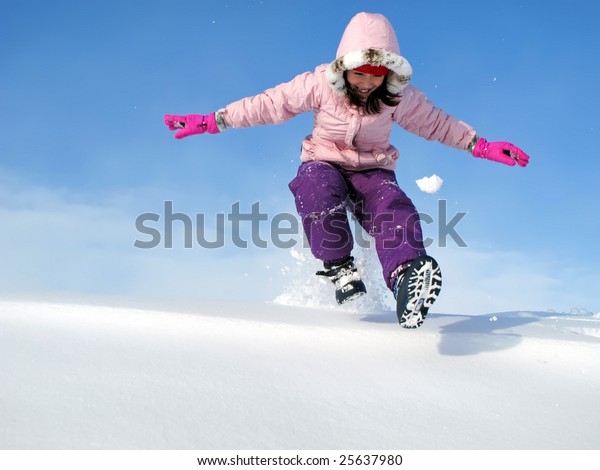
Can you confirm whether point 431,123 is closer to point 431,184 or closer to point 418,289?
point 431,184

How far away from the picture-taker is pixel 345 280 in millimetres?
2812

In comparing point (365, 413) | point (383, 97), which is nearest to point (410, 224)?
point (383, 97)

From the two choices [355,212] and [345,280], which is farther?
[355,212]

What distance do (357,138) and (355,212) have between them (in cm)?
47

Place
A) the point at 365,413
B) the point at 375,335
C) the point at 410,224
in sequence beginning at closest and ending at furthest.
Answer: the point at 365,413
the point at 375,335
the point at 410,224

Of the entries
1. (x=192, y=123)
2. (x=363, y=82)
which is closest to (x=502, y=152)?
(x=363, y=82)

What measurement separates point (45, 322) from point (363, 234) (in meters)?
2.43

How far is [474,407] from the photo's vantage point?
1.69 metres

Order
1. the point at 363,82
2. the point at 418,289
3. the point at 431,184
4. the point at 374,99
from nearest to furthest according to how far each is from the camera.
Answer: the point at 418,289 < the point at 363,82 < the point at 374,99 < the point at 431,184

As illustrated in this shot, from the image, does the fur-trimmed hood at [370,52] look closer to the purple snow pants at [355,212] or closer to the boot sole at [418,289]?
the purple snow pants at [355,212]

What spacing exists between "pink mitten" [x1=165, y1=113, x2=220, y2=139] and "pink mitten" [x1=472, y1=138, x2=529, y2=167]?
5.83 feet

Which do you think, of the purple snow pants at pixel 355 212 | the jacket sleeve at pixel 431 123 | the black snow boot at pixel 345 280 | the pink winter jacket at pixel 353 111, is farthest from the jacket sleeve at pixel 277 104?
the black snow boot at pixel 345 280

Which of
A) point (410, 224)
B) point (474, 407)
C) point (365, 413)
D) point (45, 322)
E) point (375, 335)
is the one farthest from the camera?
point (410, 224)
